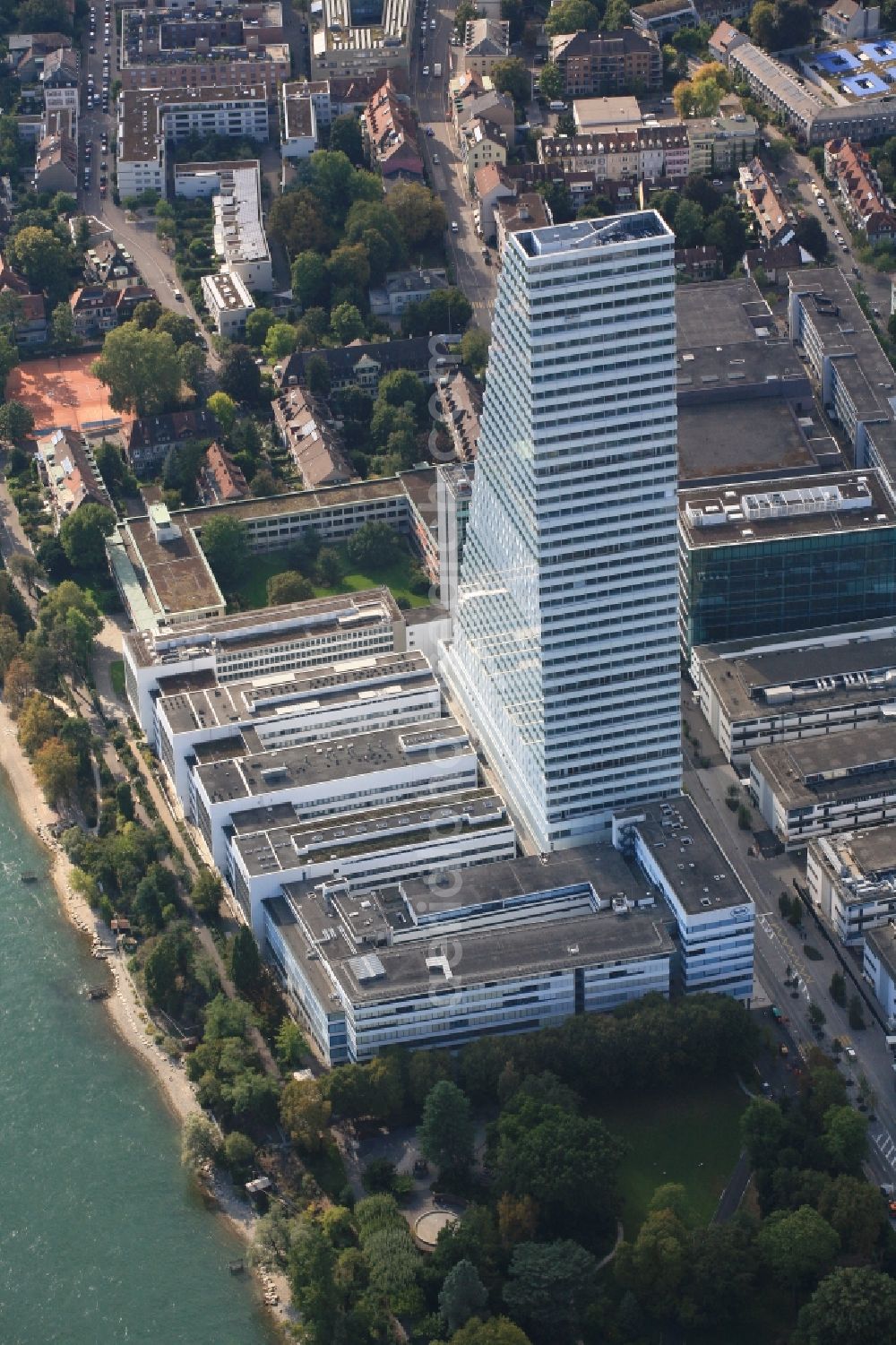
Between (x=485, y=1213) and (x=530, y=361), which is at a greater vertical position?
(x=530, y=361)

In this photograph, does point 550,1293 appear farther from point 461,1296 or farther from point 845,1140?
point 845,1140

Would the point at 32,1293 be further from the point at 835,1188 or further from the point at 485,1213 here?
the point at 835,1188

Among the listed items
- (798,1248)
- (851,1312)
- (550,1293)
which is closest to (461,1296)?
(550,1293)

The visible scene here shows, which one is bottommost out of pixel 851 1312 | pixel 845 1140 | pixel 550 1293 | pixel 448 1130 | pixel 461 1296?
pixel 550 1293

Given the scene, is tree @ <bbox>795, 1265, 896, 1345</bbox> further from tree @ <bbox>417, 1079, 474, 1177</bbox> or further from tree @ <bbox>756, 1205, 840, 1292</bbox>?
tree @ <bbox>417, 1079, 474, 1177</bbox>

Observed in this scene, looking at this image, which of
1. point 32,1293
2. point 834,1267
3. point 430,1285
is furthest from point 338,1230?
point 834,1267

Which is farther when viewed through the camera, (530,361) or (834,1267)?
(530,361)

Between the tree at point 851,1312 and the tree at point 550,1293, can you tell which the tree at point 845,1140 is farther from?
the tree at point 550,1293

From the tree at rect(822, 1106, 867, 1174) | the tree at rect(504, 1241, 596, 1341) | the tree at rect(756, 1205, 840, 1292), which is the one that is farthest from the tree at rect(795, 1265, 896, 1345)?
the tree at rect(504, 1241, 596, 1341)
